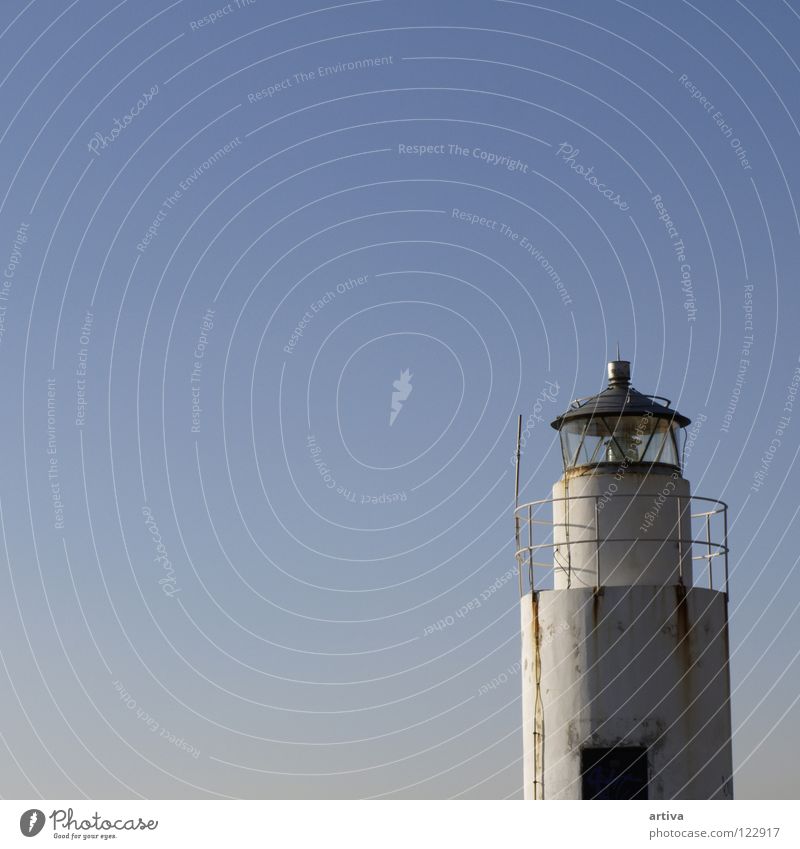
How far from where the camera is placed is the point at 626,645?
62.0ft

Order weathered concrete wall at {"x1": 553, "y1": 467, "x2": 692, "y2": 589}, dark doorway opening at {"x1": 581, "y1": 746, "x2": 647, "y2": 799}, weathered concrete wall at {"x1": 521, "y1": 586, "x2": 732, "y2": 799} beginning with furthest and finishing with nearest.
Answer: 1. weathered concrete wall at {"x1": 553, "y1": 467, "x2": 692, "y2": 589}
2. weathered concrete wall at {"x1": 521, "y1": 586, "x2": 732, "y2": 799}
3. dark doorway opening at {"x1": 581, "y1": 746, "x2": 647, "y2": 799}

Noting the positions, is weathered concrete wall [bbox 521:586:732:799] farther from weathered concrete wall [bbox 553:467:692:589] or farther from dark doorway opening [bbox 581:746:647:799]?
weathered concrete wall [bbox 553:467:692:589]

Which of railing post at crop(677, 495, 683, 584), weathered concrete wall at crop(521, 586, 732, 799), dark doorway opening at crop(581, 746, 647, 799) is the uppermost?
railing post at crop(677, 495, 683, 584)

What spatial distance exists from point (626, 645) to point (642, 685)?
0.51 meters

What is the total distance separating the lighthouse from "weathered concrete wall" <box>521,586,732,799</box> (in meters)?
0.01

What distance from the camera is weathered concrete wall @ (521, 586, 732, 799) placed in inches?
737

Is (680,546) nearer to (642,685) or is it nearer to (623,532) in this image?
(623,532)

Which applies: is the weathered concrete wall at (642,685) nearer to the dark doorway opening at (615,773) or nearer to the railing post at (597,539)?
the dark doorway opening at (615,773)

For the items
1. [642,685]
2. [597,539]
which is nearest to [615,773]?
[642,685]

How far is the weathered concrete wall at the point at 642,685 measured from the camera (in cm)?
1872
